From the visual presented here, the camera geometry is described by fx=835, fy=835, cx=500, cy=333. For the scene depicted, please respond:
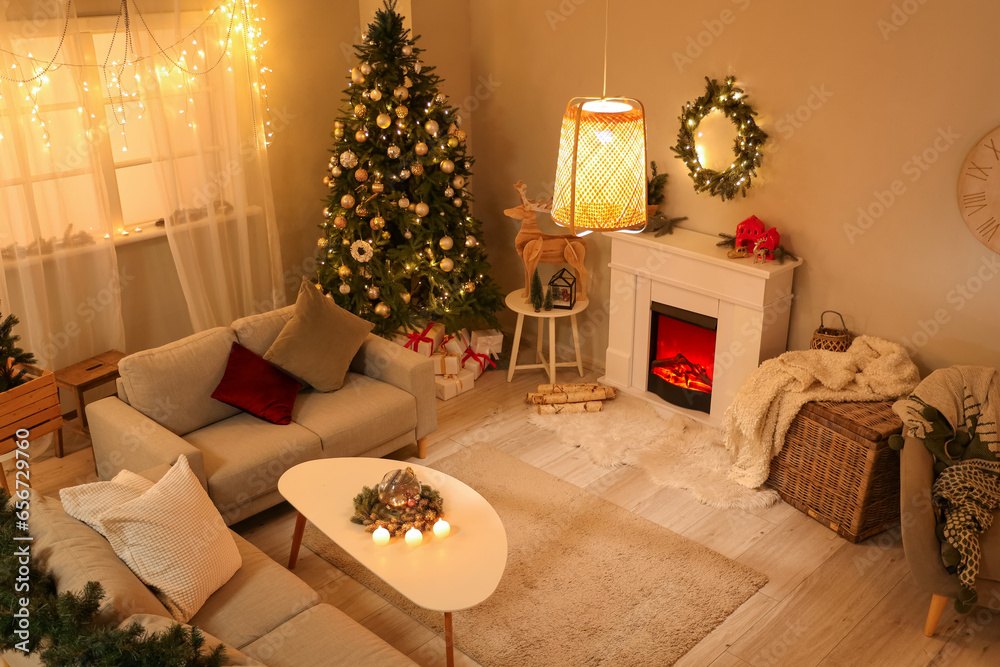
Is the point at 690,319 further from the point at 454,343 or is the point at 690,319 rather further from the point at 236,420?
the point at 236,420

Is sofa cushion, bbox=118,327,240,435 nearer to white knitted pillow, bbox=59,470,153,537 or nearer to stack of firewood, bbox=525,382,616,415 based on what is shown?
white knitted pillow, bbox=59,470,153,537

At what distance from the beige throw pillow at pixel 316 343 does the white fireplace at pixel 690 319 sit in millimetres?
1669

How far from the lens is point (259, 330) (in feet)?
13.8

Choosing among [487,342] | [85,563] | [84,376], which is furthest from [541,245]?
[85,563]

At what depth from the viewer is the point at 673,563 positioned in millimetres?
3635

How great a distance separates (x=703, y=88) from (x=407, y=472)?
2.69 meters

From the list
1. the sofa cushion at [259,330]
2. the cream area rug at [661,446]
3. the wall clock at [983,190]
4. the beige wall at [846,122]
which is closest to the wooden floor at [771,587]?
the cream area rug at [661,446]

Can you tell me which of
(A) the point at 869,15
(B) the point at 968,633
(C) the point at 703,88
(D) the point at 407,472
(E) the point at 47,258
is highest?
(A) the point at 869,15

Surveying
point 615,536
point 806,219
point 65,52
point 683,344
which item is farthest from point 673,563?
point 65,52

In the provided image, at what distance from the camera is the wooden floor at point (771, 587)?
125 inches

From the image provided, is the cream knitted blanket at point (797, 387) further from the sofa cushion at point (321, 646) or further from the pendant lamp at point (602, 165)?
the sofa cushion at point (321, 646)

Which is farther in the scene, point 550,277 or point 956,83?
point 550,277

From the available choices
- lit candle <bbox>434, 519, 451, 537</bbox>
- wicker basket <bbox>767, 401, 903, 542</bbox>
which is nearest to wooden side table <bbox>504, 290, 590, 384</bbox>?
wicker basket <bbox>767, 401, 903, 542</bbox>

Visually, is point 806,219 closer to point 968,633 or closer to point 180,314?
point 968,633
